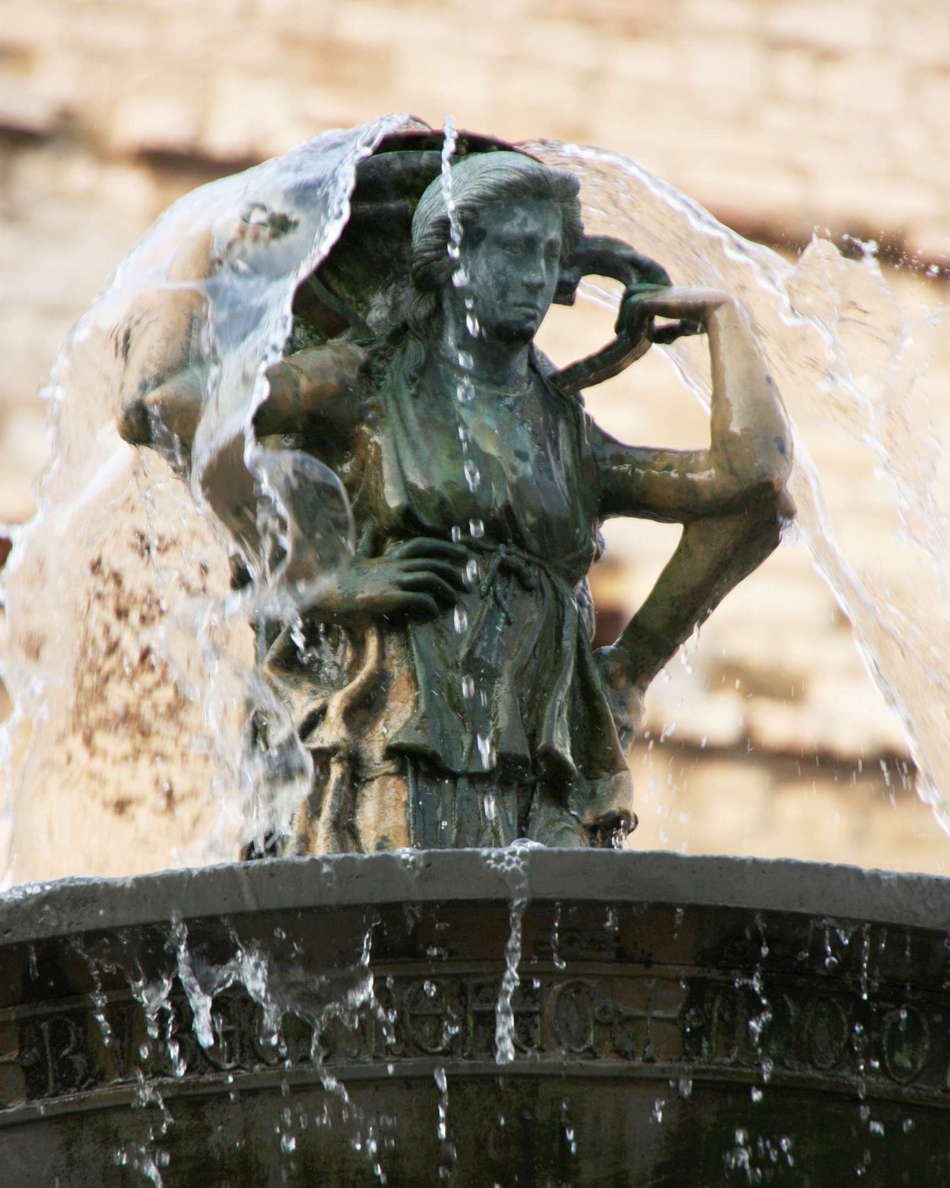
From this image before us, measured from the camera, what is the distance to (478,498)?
3406 millimetres

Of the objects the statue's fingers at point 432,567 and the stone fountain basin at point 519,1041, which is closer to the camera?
the stone fountain basin at point 519,1041

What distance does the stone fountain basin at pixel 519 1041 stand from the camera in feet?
9.18

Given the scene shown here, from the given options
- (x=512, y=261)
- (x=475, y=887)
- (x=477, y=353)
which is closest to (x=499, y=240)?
(x=512, y=261)

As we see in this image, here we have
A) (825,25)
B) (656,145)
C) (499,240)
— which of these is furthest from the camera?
(825,25)

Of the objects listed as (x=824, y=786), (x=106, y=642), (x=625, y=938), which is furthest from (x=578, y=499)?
(x=824, y=786)

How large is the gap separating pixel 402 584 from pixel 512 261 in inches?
16.4

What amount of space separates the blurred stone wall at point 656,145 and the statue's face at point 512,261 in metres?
5.18

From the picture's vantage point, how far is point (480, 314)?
3465 mm

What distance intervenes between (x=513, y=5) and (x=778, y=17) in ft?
2.93

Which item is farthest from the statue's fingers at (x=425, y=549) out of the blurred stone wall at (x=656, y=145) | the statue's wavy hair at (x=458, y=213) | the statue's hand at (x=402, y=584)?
the blurred stone wall at (x=656, y=145)

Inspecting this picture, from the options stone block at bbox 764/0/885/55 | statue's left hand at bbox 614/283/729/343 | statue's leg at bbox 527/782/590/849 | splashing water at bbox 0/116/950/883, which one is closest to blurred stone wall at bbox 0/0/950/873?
stone block at bbox 764/0/885/55

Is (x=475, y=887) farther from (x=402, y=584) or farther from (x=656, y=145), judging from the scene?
(x=656, y=145)

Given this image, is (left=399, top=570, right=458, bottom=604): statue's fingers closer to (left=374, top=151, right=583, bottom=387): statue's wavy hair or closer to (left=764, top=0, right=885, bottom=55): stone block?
(left=374, top=151, right=583, bottom=387): statue's wavy hair

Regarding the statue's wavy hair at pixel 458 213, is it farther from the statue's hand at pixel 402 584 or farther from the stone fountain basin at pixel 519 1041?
the stone fountain basin at pixel 519 1041
